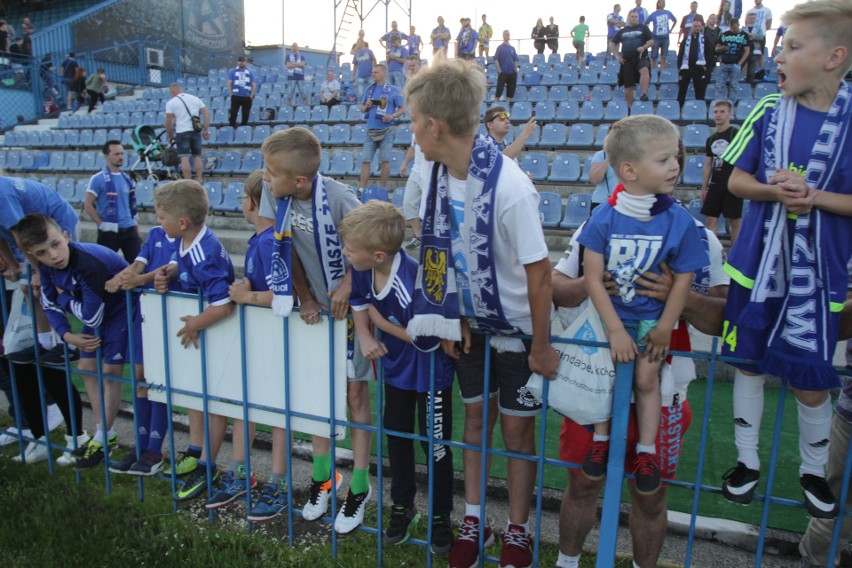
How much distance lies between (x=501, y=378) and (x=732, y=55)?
994 cm

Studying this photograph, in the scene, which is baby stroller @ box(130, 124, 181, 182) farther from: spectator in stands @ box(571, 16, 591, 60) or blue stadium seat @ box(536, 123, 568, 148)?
spectator in stands @ box(571, 16, 591, 60)

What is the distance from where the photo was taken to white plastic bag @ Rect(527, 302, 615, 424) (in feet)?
6.49

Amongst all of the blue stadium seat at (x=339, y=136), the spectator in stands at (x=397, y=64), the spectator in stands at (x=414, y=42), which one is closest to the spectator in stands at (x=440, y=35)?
the spectator in stands at (x=414, y=42)

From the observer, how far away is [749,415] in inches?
76.8

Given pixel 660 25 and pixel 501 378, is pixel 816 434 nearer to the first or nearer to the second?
pixel 501 378

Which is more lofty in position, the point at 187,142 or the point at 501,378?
the point at 187,142

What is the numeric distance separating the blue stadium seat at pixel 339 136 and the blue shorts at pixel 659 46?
19.7 ft

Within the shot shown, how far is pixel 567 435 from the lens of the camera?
221 centimetres

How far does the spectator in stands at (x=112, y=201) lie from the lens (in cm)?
624

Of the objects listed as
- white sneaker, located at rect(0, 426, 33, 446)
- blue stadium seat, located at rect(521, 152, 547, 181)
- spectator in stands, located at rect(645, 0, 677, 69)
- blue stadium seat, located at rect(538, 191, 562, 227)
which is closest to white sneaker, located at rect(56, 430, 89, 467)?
white sneaker, located at rect(0, 426, 33, 446)

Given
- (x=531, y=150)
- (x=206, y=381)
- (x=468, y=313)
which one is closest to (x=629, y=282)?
(x=468, y=313)

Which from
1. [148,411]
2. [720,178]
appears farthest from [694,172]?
[148,411]

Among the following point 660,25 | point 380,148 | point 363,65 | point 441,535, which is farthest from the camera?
point 363,65

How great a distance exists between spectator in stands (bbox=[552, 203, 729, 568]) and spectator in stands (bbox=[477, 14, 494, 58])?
14.0 metres
